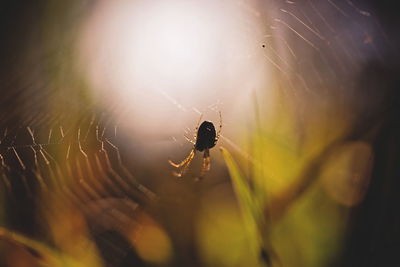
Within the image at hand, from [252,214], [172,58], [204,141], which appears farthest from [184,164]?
[252,214]

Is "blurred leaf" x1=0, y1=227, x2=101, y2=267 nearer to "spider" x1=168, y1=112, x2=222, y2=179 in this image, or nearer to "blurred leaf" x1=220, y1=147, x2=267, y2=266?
"blurred leaf" x1=220, y1=147, x2=267, y2=266

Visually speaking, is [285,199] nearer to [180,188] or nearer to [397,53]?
[180,188]

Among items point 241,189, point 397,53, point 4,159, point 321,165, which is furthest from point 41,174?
point 397,53

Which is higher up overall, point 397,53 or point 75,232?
point 397,53

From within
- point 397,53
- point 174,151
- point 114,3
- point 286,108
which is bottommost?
point 174,151

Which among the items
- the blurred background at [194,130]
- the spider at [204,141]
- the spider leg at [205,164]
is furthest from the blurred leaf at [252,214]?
the spider at [204,141]

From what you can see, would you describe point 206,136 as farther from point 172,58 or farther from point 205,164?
point 172,58
